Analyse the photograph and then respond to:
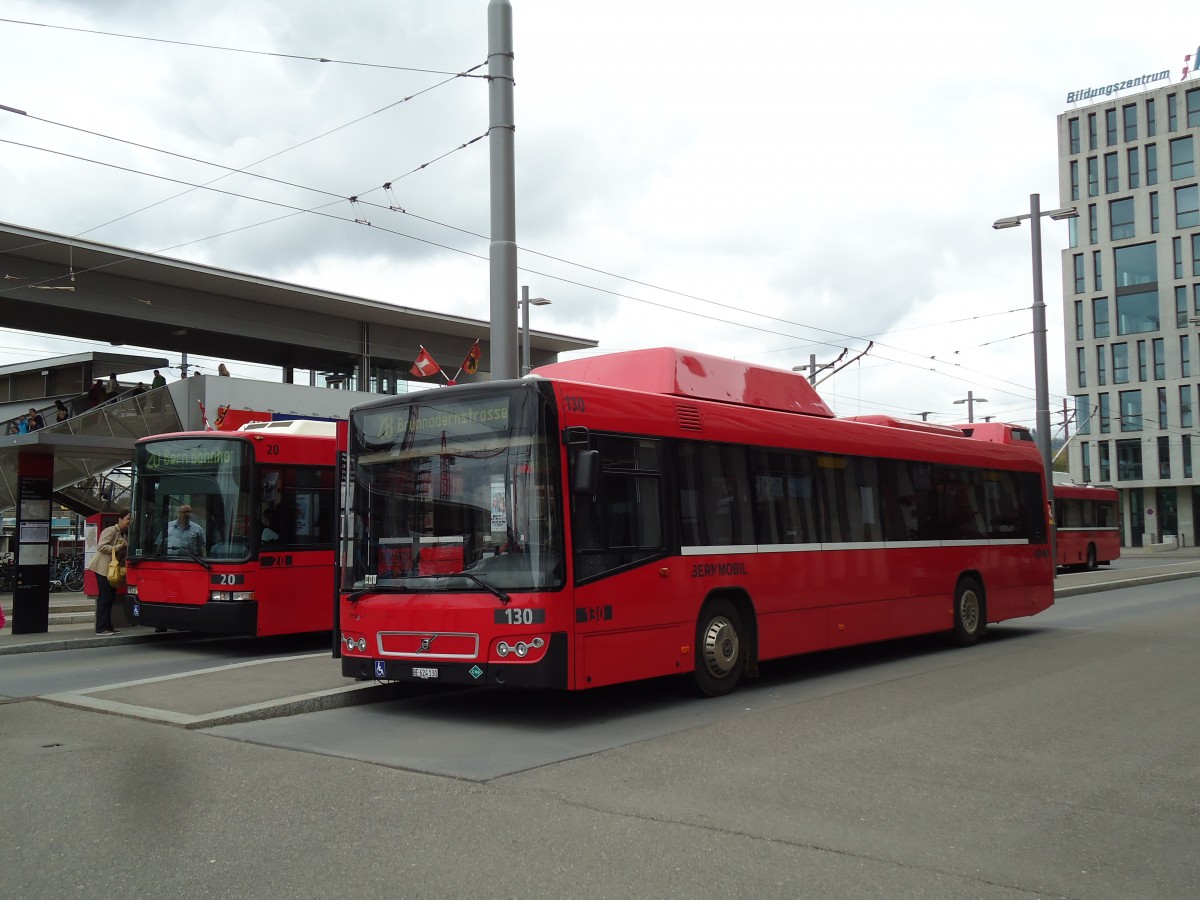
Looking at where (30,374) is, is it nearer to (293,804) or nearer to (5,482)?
(5,482)

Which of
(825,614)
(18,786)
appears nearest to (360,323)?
(825,614)

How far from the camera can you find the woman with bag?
15680 mm

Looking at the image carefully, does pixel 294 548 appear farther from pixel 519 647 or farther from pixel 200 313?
pixel 200 313

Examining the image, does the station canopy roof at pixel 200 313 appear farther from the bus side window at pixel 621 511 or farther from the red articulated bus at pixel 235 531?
the bus side window at pixel 621 511

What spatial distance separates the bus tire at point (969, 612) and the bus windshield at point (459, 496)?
7.90 meters

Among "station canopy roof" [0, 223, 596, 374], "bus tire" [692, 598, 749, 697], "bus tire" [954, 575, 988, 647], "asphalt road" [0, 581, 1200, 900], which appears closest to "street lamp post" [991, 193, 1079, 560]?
"bus tire" [954, 575, 988, 647]

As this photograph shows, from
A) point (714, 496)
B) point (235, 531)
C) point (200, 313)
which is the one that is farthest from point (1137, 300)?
point (235, 531)

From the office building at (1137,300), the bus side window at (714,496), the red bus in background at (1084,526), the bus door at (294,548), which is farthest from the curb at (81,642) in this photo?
the office building at (1137,300)

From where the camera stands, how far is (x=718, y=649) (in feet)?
34.1

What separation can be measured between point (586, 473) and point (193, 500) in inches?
291

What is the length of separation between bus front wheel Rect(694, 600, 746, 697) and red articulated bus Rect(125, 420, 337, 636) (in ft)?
17.9

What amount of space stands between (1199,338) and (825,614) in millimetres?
70580

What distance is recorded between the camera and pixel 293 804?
6.34 metres

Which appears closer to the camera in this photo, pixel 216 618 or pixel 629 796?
pixel 629 796
